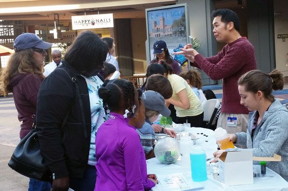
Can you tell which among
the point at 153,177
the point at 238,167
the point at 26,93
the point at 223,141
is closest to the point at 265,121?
the point at 223,141

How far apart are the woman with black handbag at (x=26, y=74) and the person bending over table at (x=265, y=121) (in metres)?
1.41

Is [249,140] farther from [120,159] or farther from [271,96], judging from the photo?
[120,159]

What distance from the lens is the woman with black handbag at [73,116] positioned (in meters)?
2.16

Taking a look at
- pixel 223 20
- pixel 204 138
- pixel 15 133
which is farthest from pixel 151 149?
pixel 15 133

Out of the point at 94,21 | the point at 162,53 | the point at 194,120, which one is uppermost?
the point at 94,21

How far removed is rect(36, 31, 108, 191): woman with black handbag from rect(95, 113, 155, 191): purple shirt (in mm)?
106

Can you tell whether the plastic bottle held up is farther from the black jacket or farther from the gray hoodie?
the black jacket

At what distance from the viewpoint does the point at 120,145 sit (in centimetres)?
213

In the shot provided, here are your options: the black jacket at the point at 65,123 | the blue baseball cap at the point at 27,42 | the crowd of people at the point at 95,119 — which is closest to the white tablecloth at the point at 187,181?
the crowd of people at the point at 95,119

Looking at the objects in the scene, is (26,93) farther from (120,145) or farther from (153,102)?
(120,145)

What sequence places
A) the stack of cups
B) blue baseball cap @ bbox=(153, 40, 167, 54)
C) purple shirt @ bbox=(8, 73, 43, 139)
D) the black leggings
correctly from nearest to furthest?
the stack of cups → purple shirt @ bbox=(8, 73, 43, 139) → the black leggings → blue baseball cap @ bbox=(153, 40, 167, 54)

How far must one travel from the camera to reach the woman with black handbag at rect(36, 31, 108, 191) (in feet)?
7.10

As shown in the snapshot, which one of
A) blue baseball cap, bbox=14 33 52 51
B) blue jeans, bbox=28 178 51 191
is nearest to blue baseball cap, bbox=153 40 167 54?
blue baseball cap, bbox=14 33 52 51

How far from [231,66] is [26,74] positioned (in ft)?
5.42
